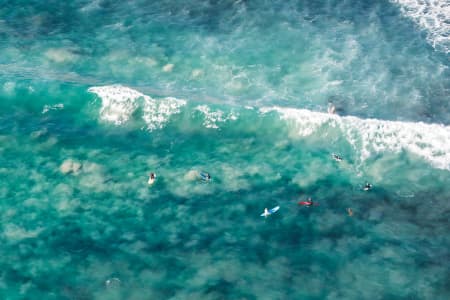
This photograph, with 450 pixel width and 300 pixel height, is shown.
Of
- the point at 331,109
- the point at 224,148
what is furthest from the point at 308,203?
the point at 331,109

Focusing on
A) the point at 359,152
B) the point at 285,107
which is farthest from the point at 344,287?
the point at 285,107

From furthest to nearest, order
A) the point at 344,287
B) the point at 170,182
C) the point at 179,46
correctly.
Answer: the point at 179,46
the point at 170,182
the point at 344,287

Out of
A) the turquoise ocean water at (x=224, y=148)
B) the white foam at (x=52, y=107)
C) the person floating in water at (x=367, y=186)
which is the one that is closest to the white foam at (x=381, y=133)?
the turquoise ocean water at (x=224, y=148)

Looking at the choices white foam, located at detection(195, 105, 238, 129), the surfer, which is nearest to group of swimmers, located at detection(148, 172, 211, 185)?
white foam, located at detection(195, 105, 238, 129)

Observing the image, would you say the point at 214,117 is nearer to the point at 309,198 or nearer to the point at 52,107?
the point at 309,198

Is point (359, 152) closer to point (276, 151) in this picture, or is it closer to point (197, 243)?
point (276, 151)

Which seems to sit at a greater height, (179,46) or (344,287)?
(179,46)
